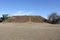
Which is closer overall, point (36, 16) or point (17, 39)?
point (17, 39)

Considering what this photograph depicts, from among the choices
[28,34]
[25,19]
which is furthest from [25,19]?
[28,34]

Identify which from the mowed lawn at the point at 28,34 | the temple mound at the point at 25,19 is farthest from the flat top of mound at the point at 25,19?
the mowed lawn at the point at 28,34

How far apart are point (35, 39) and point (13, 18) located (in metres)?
68.8

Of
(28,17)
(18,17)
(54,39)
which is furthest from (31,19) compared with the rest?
(54,39)

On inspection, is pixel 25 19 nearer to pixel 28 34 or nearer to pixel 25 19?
pixel 25 19

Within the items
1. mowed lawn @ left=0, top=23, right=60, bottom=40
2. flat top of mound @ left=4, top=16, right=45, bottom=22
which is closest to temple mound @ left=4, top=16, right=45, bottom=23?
flat top of mound @ left=4, top=16, right=45, bottom=22

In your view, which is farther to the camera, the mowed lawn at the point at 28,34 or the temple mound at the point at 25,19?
the temple mound at the point at 25,19

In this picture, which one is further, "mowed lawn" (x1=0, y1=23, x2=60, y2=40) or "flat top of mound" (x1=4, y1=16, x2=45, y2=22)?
"flat top of mound" (x1=4, y1=16, x2=45, y2=22)

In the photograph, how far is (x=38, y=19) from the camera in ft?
264

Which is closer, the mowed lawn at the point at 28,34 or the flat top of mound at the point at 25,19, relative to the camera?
the mowed lawn at the point at 28,34

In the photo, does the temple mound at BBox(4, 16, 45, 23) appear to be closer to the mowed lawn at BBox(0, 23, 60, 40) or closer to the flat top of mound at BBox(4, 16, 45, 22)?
the flat top of mound at BBox(4, 16, 45, 22)

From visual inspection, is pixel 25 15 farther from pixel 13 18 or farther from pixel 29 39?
pixel 29 39

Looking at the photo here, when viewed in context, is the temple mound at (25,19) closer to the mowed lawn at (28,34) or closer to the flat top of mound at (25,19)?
the flat top of mound at (25,19)

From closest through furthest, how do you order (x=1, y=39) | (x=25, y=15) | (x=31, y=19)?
(x=1, y=39)
(x=31, y=19)
(x=25, y=15)
